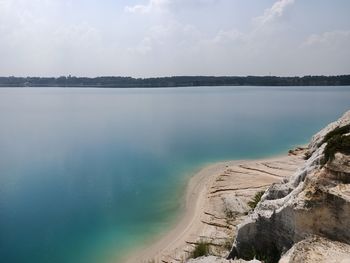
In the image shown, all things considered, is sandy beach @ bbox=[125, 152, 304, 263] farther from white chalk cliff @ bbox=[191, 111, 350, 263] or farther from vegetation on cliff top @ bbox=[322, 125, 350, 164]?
vegetation on cliff top @ bbox=[322, 125, 350, 164]

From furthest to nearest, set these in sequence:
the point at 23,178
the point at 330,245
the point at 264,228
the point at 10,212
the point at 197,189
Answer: the point at 23,178, the point at 197,189, the point at 10,212, the point at 264,228, the point at 330,245

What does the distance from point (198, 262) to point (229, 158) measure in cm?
2422

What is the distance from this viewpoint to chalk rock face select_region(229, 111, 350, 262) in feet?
23.4

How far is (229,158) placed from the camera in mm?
32844

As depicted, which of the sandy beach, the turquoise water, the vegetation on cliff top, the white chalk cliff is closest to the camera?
the white chalk cliff

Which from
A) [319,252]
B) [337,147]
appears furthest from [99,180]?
[319,252]

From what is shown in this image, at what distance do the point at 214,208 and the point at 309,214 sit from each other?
38.3 ft

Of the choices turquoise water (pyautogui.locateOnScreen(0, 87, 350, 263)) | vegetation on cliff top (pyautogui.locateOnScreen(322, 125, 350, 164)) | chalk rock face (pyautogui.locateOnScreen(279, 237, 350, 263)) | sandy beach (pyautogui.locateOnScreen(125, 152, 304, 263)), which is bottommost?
turquoise water (pyautogui.locateOnScreen(0, 87, 350, 263))

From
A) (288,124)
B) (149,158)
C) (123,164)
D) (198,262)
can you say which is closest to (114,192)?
(123,164)

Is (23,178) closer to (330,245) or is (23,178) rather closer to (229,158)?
(229,158)

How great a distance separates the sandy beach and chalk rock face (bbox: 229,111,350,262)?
3.27 meters

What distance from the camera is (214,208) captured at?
61.8 feet

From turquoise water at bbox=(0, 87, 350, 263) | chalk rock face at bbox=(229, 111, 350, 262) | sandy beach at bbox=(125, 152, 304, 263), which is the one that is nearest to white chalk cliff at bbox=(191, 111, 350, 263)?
chalk rock face at bbox=(229, 111, 350, 262)

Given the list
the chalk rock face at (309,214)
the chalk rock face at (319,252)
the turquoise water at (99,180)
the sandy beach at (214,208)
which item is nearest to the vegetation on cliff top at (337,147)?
the chalk rock face at (309,214)
